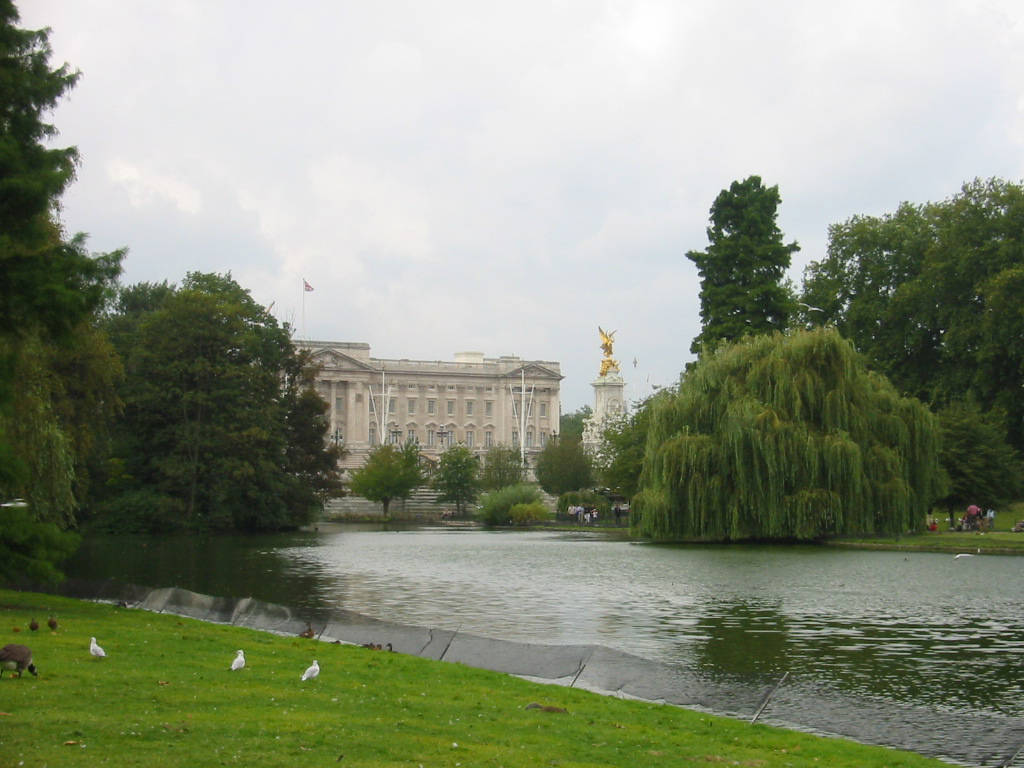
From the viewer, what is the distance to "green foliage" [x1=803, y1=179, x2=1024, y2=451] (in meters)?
52.6

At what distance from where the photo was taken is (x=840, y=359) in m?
41.2

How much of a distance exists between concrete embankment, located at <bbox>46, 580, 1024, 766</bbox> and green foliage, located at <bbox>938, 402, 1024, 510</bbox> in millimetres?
34475

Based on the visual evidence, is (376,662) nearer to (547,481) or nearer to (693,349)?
(693,349)

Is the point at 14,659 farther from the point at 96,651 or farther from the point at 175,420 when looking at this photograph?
the point at 175,420

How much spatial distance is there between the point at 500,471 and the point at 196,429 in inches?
1730

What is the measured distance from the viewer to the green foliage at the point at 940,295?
5256 centimetres

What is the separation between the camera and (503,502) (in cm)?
7650

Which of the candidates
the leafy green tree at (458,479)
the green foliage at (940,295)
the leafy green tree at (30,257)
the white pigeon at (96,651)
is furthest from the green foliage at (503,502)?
the white pigeon at (96,651)

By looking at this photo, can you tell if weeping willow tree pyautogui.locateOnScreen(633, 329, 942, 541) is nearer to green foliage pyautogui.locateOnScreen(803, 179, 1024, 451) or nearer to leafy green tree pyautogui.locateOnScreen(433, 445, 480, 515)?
green foliage pyautogui.locateOnScreen(803, 179, 1024, 451)

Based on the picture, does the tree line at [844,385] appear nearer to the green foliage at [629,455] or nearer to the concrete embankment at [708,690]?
the green foliage at [629,455]

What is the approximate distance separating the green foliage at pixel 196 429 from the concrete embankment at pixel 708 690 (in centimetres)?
3720

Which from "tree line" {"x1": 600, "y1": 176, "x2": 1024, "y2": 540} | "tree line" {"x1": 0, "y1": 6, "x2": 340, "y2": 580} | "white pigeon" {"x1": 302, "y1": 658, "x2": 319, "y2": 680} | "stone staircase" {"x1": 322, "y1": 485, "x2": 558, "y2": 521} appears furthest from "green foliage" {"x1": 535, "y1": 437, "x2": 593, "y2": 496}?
"white pigeon" {"x1": 302, "y1": 658, "x2": 319, "y2": 680}

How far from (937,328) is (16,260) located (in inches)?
2040

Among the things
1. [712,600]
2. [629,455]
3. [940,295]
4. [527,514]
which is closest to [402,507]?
[527,514]
